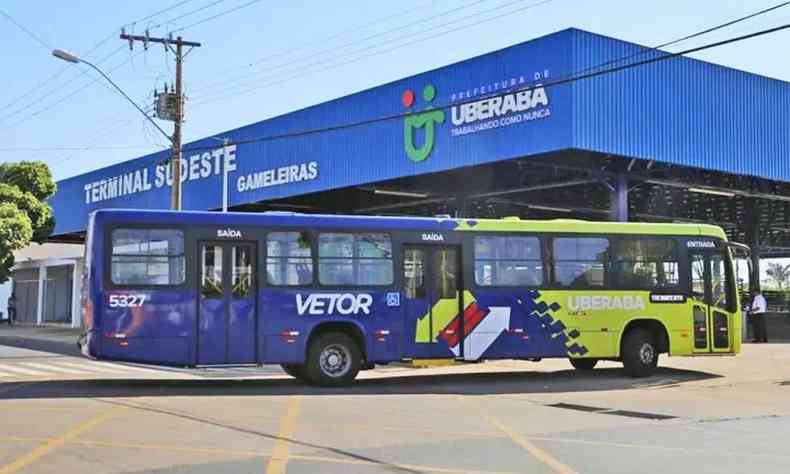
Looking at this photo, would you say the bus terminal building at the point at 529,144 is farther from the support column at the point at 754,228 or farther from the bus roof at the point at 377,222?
the bus roof at the point at 377,222

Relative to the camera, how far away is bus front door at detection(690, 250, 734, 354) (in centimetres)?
1784

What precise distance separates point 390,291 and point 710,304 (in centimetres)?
695

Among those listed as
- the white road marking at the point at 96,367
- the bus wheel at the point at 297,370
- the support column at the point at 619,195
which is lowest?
the white road marking at the point at 96,367

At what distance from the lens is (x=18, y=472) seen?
745 cm

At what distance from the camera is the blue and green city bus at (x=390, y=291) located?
14.3m

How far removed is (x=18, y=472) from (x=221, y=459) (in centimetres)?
176

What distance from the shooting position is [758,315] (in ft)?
90.0

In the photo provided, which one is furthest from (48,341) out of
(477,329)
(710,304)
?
(710,304)

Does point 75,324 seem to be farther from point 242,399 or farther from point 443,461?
point 443,461

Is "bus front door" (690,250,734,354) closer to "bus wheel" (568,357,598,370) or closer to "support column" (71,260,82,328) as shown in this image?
"bus wheel" (568,357,598,370)

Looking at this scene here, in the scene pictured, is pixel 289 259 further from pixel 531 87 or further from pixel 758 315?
pixel 758 315

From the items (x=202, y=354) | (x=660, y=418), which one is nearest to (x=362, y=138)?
(x=202, y=354)

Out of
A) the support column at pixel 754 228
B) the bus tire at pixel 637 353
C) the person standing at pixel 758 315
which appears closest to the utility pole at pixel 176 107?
the bus tire at pixel 637 353

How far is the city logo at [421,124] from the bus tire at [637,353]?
34.7 feet
